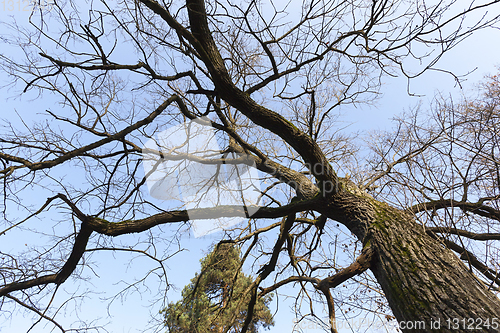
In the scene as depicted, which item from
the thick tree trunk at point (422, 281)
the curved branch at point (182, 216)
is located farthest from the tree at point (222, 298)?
the thick tree trunk at point (422, 281)

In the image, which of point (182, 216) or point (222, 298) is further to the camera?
point (222, 298)

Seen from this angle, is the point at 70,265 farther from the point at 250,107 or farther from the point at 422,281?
the point at 422,281

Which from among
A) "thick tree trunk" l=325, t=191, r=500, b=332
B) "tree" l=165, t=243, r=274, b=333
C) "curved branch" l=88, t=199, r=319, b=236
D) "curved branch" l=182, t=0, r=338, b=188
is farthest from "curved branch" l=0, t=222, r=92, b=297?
"thick tree trunk" l=325, t=191, r=500, b=332

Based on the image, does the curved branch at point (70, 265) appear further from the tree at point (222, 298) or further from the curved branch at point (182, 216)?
the tree at point (222, 298)

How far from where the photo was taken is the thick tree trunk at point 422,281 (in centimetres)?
168

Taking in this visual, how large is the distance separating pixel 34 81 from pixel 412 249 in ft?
14.4

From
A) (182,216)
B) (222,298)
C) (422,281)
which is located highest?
(182,216)

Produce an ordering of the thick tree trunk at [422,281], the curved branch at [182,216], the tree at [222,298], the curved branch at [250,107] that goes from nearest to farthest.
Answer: the thick tree trunk at [422,281]
the curved branch at [250,107]
the curved branch at [182,216]
the tree at [222,298]

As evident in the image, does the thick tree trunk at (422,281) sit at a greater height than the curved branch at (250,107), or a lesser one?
lesser

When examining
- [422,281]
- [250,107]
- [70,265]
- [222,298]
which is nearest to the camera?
[422,281]

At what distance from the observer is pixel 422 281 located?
6.44ft

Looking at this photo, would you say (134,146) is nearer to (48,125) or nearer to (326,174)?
(48,125)

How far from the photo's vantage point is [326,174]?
279 cm

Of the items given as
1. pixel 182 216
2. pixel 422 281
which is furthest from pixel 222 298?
pixel 422 281
